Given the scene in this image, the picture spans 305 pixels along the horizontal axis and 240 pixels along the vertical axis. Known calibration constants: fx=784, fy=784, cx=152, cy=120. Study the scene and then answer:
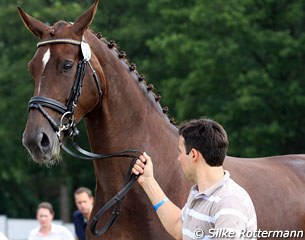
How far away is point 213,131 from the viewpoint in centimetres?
452

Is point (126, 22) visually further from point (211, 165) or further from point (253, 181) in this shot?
point (211, 165)

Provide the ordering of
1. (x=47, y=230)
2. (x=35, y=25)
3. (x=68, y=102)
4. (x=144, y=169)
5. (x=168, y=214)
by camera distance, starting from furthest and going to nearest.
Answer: (x=47, y=230) < (x=35, y=25) < (x=68, y=102) < (x=144, y=169) < (x=168, y=214)

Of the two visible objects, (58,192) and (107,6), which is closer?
(107,6)

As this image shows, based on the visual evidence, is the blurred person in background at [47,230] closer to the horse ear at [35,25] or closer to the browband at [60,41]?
the horse ear at [35,25]

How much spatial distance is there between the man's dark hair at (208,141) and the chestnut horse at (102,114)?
4.48 feet

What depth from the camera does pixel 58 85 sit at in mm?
5758

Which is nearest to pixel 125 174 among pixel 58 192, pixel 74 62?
pixel 74 62

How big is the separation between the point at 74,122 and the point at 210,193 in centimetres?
172

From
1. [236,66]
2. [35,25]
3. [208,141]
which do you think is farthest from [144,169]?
[236,66]

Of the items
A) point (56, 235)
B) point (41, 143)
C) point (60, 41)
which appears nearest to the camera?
point (41, 143)

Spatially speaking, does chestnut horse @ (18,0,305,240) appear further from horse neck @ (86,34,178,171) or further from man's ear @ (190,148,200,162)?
man's ear @ (190,148,200,162)

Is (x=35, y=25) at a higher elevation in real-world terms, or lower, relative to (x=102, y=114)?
higher

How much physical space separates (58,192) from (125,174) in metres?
31.8

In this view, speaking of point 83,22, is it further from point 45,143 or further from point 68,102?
point 45,143
